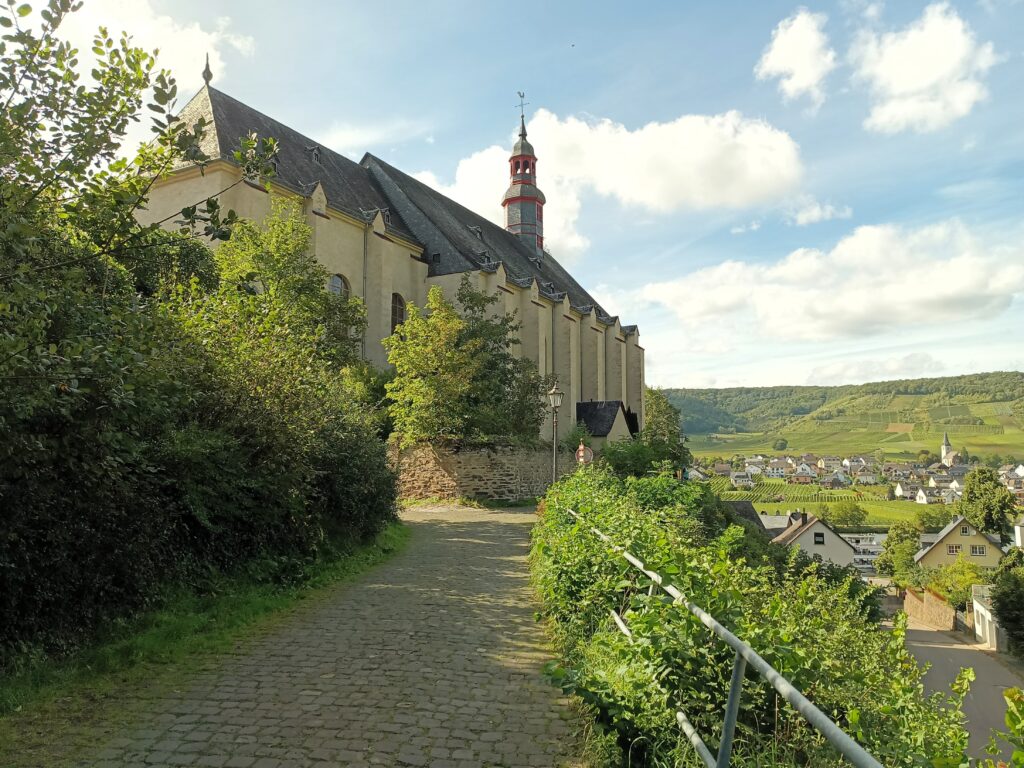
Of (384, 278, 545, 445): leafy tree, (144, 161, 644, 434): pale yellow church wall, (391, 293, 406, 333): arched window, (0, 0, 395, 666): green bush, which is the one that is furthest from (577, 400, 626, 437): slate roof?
(0, 0, 395, 666): green bush

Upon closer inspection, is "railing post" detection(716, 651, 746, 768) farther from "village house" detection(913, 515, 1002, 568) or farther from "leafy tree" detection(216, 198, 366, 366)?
"village house" detection(913, 515, 1002, 568)

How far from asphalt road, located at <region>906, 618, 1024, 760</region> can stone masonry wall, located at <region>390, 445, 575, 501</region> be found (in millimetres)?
13631

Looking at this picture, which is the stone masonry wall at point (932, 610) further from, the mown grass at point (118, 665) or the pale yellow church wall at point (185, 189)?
the mown grass at point (118, 665)

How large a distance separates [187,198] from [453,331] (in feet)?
36.8

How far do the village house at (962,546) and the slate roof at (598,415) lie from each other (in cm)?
3982

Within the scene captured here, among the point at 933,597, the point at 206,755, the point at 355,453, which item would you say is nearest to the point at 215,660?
the point at 206,755

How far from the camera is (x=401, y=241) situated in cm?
3372

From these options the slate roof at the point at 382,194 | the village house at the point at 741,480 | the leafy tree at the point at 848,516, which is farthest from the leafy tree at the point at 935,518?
the slate roof at the point at 382,194

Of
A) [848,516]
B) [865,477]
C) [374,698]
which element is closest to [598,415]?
[374,698]

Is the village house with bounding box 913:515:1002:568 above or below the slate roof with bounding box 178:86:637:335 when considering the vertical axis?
below

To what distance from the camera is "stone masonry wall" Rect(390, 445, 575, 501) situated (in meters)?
24.1

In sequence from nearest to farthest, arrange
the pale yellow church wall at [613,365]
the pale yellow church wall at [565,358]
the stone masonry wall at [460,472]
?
the stone masonry wall at [460,472], the pale yellow church wall at [565,358], the pale yellow church wall at [613,365]

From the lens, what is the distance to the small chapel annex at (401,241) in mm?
26609

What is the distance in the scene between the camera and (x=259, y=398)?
31.1 feet
